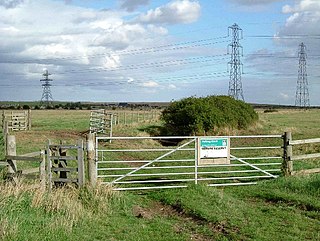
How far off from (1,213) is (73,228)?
1418mm

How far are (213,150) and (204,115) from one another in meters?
22.5

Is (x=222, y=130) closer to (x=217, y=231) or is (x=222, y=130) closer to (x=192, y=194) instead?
(x=192, y=194)

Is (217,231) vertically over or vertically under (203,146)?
under

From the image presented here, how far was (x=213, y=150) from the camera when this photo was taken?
50.1 feet

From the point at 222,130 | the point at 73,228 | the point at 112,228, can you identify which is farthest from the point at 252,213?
the point at 222,130

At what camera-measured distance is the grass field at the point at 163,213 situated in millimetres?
9430

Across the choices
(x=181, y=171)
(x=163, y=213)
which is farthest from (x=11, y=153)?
(x=181, y=171)

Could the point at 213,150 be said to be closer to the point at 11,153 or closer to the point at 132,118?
the point at 11,153

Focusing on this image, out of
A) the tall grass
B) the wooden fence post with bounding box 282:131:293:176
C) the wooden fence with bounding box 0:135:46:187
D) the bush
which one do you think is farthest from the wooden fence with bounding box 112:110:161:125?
the tall grass

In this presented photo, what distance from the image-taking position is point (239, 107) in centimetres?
4284

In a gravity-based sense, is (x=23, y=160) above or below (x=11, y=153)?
below

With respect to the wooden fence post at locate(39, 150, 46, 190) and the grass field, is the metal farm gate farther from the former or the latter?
the wooden fence post at locate(39, 150, 46, 190)

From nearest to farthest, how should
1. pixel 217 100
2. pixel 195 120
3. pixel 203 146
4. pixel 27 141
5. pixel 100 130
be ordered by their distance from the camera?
1. pixel 203 146
2. pixel 27 141
3. pixel 100 130
4. pixel 195 120
5. pixel 217 100

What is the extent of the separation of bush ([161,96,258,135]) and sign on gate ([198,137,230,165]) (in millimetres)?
21357
